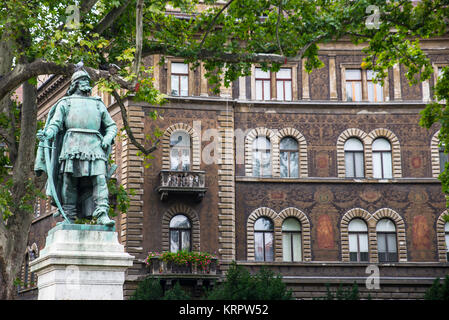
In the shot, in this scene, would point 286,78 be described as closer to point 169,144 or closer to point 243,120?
point 243,120

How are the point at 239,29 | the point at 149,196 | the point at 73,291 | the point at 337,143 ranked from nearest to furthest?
the point at 73,291 → the point at 239,29 → the point at 149,196 → the point at 337,143

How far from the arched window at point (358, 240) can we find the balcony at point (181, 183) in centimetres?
645

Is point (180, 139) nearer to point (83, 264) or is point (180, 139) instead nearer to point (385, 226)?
point (385, 226)

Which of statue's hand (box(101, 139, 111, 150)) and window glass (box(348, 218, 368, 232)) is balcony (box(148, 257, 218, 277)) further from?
statue's hand (box(101, 139, 111, 150))

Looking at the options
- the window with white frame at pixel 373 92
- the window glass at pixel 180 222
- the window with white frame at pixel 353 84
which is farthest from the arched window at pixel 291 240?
the window with white frame at pixel 373 92

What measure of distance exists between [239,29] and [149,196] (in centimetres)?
1088

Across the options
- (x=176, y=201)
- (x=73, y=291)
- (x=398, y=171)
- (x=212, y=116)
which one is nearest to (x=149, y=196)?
(x=176, y=201)

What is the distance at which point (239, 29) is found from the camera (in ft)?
68.0

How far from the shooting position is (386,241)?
30875mm

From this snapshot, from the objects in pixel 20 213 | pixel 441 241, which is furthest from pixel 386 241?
pixel 20 213

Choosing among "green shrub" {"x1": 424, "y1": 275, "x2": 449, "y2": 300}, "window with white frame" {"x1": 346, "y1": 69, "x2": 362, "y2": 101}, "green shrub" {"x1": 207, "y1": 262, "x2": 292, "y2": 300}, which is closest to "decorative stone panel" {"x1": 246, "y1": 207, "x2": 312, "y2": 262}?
"window with white frame" {"x1": 346, "y1": 69, "x2": 362, "y2": 101}

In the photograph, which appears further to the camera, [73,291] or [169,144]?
[169,144]

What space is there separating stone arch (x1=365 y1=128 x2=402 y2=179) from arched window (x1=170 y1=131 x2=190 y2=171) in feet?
25.0

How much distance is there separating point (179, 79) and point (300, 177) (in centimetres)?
653
